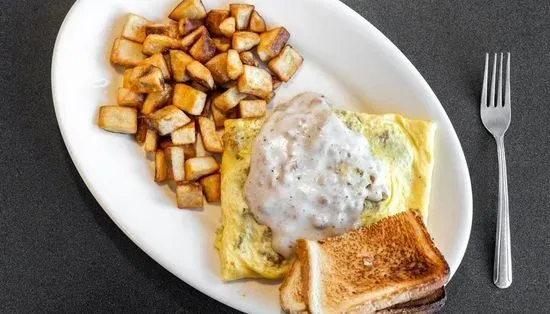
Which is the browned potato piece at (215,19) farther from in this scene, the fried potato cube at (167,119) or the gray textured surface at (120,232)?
the gray textured surface at (120,232)

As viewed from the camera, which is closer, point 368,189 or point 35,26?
point 368,189

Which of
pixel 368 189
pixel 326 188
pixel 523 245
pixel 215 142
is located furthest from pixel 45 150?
pixel 523 245

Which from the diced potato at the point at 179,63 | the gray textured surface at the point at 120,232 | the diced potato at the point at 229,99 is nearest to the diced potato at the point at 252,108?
the diced potato at the point at 229,99

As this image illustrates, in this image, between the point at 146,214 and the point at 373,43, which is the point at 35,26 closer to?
the point at 146,214

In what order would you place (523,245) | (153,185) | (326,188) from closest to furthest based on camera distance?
1. (326,188)
2. (153,185)
3. (523,245)

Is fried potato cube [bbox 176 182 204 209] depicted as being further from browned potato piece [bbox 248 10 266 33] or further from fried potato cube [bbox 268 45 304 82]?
browned potato piece [bbox 248 10 266 33]

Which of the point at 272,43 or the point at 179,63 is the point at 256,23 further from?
the point at 179,63
